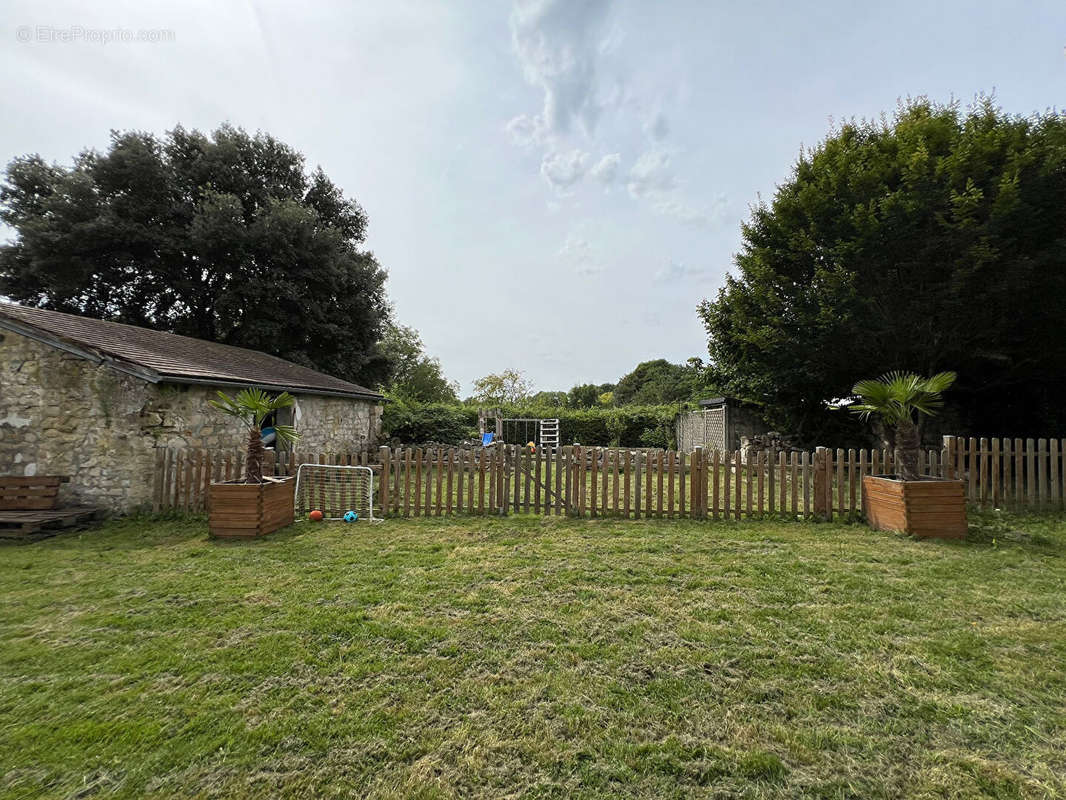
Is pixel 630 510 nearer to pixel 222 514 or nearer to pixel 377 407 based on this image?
pixel 222 514

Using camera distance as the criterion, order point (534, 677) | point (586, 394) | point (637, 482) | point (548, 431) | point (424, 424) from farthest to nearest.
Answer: point (586, 394) < point (548, 431) < point (424, 424) < point (637, 482) < point (534, 677)

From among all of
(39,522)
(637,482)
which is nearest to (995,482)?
(637,482)

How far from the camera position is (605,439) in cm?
2231

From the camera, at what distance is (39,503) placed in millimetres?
6430

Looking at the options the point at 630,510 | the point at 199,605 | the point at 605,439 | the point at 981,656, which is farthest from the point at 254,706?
the point at 605,439

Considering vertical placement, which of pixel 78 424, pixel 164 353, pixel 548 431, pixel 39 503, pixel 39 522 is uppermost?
pixel 164 353

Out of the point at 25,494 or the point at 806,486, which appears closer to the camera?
the point at 25,494

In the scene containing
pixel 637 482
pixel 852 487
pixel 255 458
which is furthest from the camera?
pixel 637 482

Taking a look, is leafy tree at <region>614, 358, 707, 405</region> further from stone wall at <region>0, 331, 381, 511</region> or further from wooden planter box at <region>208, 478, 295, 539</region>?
stone wall at <region>0, 331, 381, 511</region>

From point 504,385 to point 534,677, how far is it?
37.5 m

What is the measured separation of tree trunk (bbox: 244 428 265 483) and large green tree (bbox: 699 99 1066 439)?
1104cm

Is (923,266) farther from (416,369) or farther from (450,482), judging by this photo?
(416,369)

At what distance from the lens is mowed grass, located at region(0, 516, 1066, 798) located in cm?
192

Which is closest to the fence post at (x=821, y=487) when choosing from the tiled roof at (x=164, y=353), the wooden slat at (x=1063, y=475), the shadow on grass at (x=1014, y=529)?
the shadow on grass at (x=1014, y=529)
